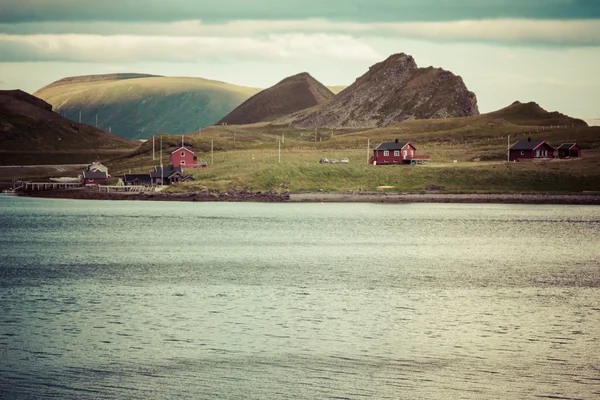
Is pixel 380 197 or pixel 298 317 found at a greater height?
pixel 380 197

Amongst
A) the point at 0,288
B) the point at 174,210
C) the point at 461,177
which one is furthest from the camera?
the point at 461,177

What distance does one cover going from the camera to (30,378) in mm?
37469

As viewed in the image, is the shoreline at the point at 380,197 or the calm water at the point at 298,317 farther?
the shoreline at the point at 380,197

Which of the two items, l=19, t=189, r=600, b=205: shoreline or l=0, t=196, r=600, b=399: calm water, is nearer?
l=0, t=196, r=600, b=399: calm water

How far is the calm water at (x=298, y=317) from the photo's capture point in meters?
37.5

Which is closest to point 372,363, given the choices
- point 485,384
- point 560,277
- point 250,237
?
point 485,384

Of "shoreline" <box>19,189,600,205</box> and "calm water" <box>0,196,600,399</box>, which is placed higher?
"shoreline" <box>19,189,600,205</box>

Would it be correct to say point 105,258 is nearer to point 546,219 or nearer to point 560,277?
point 560,277

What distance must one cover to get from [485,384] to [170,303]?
2625 centimetres

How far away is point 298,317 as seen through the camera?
52.5 meters

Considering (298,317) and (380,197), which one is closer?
(298,317)

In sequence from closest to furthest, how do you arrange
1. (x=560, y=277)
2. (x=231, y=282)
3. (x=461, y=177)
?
(x=231, y=282) → (x=560, y=277) → (x=461, y=177)

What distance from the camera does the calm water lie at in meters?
37.5

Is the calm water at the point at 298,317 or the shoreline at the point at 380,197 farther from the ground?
the shoreline at the point at 380,197
